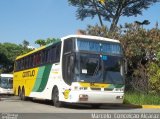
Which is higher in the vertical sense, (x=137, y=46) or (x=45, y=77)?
(x=137, y=46)

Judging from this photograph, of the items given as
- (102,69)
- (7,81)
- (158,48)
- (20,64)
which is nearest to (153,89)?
(158,48)

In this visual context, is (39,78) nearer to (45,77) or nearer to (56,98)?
(45,77)

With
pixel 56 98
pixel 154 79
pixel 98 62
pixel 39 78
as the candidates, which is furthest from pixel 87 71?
pixel 154 79

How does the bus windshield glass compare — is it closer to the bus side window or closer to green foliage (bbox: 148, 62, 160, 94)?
the bus side window

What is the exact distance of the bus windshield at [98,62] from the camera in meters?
21.8

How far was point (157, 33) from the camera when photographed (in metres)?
35.6

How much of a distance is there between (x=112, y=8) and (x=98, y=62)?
103ft

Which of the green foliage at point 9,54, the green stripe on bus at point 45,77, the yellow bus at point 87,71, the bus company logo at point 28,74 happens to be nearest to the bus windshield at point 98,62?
the yellow bus at point 87,71

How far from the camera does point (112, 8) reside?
52.9m

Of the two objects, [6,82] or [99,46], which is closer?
[99,46]

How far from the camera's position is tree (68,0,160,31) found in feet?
173

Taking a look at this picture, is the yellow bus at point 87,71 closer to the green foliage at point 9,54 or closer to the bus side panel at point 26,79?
the bus side panel at point 26,79

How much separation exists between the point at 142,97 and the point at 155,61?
6.10 metres

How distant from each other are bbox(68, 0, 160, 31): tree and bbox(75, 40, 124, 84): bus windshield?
96.0ft
